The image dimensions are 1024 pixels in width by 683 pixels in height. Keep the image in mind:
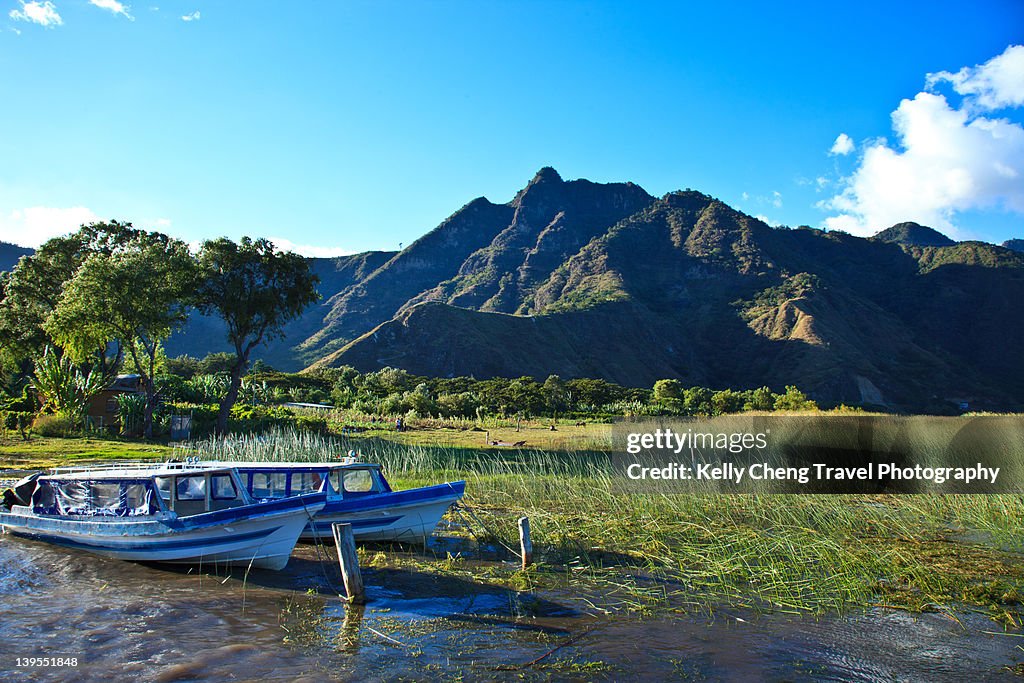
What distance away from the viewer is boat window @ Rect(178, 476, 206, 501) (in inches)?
469

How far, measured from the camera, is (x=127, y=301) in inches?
1171

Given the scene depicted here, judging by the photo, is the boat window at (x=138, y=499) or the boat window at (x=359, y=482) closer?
the boat window at (x=138, y=499)

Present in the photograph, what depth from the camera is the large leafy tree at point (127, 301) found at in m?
29.4

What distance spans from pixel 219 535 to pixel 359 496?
2.94 metres

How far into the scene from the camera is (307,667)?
294 inches

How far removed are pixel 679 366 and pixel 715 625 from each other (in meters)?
104

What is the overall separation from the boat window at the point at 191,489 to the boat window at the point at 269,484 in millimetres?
1185

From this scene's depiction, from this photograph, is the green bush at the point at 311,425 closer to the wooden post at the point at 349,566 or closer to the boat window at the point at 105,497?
the boat window at the point at 105,497

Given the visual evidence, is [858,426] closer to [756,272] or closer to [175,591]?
[175,591]

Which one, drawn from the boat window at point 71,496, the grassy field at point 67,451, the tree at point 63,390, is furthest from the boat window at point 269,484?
the tree at point 63,390

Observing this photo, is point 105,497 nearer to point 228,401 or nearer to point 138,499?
point 138,499

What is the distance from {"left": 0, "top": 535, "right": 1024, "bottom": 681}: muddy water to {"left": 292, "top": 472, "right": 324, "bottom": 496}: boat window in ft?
8.64

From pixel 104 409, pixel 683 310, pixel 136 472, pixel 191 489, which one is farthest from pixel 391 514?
pixel 683 310

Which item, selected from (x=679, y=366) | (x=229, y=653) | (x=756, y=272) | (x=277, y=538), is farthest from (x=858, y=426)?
(x=756, y=272)
